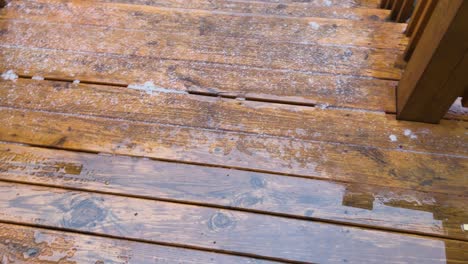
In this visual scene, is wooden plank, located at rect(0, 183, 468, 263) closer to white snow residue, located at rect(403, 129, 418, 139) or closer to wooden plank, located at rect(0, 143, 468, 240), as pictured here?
wooden plank, located at rect(0, 143, 468, 240)

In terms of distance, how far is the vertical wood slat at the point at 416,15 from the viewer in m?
1.36

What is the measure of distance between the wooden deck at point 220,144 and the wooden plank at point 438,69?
0.07m

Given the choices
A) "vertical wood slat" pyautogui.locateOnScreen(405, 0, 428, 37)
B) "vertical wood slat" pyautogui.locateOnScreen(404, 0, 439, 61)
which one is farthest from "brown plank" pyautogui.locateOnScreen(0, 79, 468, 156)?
"vertical wood slat" pyautogui.locateOnScreen(405, 0, 428, 37)

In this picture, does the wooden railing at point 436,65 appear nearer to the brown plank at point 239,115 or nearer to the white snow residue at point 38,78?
the brown plank at point 239,115

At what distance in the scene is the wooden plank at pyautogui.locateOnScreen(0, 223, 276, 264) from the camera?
1063 millimetres

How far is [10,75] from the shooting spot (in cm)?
153

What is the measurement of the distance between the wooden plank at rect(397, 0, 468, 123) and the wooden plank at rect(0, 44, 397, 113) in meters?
0.10

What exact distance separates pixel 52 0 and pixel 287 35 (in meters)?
1.20

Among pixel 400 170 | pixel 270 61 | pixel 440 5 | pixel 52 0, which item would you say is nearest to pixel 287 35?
pixel 270 61

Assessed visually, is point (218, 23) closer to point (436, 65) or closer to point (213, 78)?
point (213, 78)

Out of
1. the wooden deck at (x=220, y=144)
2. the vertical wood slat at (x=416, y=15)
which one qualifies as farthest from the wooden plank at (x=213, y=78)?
the vertical wood slat at (x=416, y=15)

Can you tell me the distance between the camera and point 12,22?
1.75m

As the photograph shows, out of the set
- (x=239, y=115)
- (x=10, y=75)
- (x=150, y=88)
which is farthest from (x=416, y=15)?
(x=10, y=75)

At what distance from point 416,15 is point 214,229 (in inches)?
44.2
